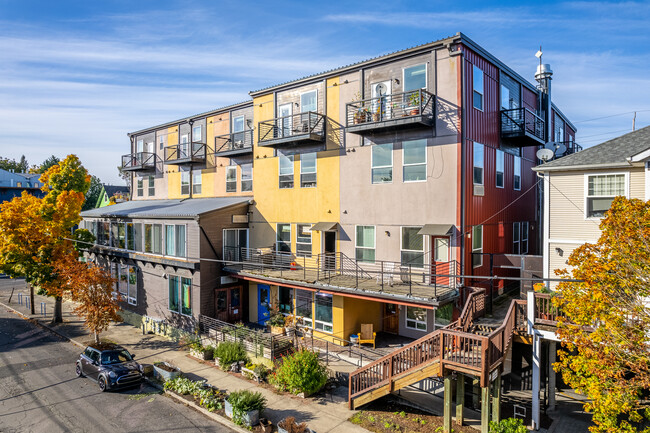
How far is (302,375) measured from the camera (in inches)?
607

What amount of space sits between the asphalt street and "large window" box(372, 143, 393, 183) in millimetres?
12507

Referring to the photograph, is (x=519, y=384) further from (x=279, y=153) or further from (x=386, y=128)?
(x=279, y=153)

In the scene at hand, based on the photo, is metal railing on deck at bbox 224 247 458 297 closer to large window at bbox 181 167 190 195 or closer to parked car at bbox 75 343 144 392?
parked car at bbox 75 343 144 392

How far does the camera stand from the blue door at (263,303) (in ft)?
78.5

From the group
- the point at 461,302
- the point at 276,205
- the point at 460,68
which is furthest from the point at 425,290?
the point at 276,205

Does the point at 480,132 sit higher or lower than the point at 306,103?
lower

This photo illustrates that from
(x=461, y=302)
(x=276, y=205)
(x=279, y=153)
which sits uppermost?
(x=279, y=153)

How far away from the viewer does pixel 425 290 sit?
54.6 ft

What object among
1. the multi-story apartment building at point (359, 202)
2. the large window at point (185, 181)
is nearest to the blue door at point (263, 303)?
the multi-story apartment building at point (359, 202)

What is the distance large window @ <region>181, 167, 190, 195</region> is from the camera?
1235 inches

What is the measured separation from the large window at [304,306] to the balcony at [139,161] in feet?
64.9

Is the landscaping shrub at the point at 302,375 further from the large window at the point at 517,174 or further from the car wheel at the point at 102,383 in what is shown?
the large window at the point at 517,174

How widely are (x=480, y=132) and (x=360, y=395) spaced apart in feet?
42.1

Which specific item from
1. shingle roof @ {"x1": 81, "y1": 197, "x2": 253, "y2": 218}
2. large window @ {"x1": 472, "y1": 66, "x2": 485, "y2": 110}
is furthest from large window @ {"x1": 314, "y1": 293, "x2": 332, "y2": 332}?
large window @ {"x1": 472, "y1": 66, "x2": 485, "y2": 110}
